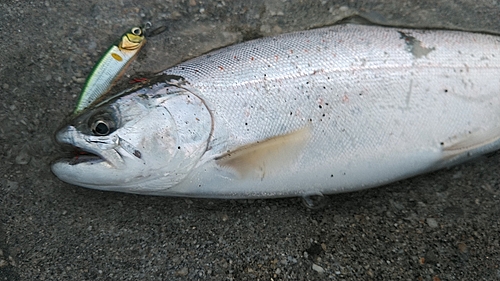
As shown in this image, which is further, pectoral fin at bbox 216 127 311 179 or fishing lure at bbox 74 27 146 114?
fishing lure at bbox 74 27 146 114

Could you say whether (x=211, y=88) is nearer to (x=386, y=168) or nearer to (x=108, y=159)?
(x=108, y=159)

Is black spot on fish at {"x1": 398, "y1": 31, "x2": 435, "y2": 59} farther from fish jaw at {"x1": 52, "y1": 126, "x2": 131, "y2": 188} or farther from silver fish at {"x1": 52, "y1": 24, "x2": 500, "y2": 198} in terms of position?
fish jaw at {"x1": 52, "y1": 126, "x2": 131, "y2": 188}

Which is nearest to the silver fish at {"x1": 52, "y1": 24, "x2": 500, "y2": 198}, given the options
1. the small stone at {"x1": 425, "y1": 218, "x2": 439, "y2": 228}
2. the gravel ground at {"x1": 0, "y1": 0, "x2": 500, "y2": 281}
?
the gravel ground at {"x1": 0, "y1": 0, "x2": 500, "y2": 281}

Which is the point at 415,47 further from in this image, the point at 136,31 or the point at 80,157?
the point at 80,157

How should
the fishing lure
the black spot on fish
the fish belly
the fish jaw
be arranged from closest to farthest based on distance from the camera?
the fish jaw
the fish belly
the black spot on fish
the fishing lure

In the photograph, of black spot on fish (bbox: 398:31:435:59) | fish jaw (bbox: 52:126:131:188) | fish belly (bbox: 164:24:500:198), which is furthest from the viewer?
black spot on fish (bbox: 398:31:435:59)

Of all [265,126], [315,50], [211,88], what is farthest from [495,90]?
[211,88]
